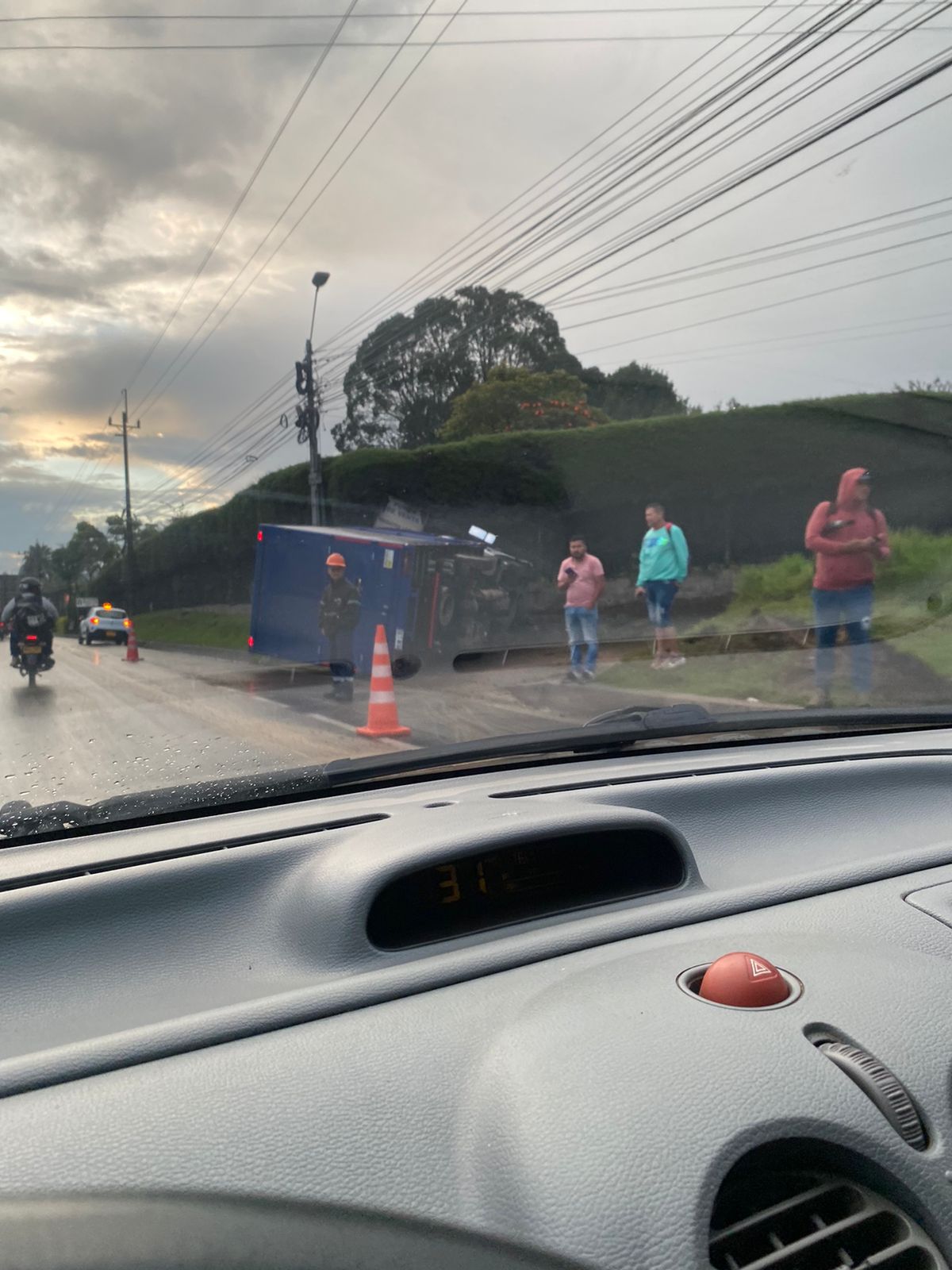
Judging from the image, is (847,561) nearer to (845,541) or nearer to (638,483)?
(845,541)

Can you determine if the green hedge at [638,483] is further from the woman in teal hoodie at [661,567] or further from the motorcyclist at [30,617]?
the motorcyclist at [30,617]

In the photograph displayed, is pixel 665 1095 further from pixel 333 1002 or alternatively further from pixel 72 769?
pixel 72 769

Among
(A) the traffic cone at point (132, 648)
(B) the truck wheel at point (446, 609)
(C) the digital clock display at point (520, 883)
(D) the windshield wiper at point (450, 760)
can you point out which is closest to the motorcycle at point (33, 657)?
(A) the traffic cone at point (132, 648)

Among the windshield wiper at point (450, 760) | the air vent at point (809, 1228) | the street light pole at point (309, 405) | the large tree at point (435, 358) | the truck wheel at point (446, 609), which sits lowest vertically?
the air vent at point (809, 1228)

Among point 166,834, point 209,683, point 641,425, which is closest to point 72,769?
point 166,834

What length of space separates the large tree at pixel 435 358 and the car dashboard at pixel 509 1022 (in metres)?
4.33

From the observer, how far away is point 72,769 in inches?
156

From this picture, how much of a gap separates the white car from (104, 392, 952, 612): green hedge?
165 centimetres

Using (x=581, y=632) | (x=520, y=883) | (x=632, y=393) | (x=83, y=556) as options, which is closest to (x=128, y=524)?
(x=83, y=556)

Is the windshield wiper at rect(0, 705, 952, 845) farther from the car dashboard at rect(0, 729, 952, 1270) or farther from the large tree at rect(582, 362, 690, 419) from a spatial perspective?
the large tree at rect(582, 362, 690, 419)

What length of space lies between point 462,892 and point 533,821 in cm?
25

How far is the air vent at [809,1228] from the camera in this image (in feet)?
4.95

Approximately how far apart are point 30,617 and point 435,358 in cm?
402

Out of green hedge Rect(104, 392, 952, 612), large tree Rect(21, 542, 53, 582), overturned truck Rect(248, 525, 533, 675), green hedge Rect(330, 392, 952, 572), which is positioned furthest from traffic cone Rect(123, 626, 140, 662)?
overturned truck Rect(248, 525, 533, 675)
